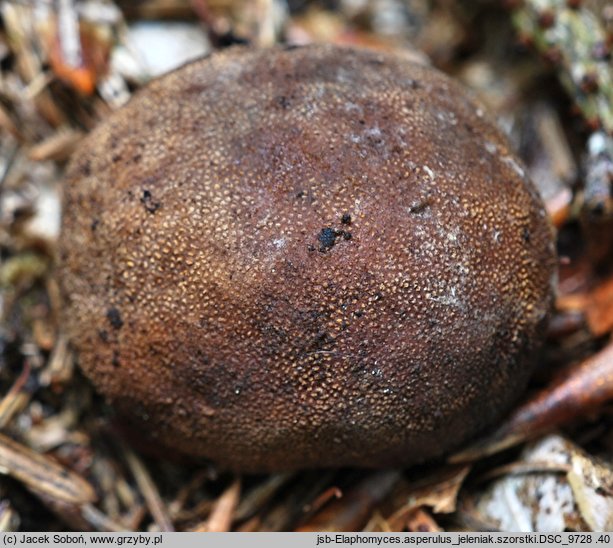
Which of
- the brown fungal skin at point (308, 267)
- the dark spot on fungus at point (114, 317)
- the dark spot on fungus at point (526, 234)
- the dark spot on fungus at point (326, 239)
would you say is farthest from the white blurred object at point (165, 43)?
the dark spot on fungus at point (526, 234)

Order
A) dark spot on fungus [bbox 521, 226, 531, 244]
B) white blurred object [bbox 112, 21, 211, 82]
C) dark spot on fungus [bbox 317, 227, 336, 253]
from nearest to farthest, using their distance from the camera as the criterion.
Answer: dark spot on fungus [bbox 317, 227, 336, 253] → dark spot on fungus [bbox 521, 226, 531, 244] → white blurred object [bbox 112, 21, 211, 82]

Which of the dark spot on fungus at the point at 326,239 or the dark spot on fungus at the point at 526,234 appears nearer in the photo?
the dark spot on fungus at the point at 326,239

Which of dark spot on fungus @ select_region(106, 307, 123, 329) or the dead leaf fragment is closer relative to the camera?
dark spot on fungus @ select_region(106, 307, 123, 329)

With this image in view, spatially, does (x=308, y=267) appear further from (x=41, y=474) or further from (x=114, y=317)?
(x=41, y=474)

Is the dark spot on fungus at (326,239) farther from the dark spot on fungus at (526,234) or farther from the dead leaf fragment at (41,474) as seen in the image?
the dead leaf fragment at (41,474)

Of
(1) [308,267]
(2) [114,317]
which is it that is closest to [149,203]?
(2) [114,317]

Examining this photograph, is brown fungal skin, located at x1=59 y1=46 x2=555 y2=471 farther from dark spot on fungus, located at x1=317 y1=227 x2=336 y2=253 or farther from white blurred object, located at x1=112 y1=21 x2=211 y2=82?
white blurred object, located at x1=112 y1=21 x2=211 y2=82

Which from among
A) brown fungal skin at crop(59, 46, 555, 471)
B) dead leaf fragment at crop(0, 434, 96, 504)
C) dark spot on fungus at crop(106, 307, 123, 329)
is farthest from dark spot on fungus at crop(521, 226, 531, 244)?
dead leaf fragment at crop(0, 434, 96, 504)

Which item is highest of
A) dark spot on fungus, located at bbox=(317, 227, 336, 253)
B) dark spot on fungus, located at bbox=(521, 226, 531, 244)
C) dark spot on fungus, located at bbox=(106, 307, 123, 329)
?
dark spot on fungus, located at bbox=(317, 227, 336, 253)

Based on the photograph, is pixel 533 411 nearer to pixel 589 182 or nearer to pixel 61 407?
pixel 589 182
